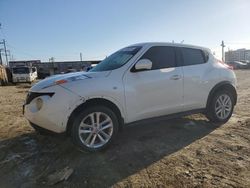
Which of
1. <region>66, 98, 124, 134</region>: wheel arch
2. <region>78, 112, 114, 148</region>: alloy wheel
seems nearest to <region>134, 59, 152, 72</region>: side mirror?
<region>66, 98, 124, 134</region>: wheel arch

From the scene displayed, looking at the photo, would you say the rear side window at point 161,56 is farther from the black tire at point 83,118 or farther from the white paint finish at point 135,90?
the black tire at point 83,118

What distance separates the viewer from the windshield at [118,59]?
192 inches

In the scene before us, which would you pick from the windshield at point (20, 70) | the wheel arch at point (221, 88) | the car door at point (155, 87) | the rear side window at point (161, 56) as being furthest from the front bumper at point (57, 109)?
the windshield at point (20, 70)

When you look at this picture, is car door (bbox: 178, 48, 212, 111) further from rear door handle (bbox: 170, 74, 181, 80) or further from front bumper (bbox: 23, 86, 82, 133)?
front bumper (bbox: 23, 86, 82, 133)

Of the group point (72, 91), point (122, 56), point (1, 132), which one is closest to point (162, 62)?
point (122, 56)

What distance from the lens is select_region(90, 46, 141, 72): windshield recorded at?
488 cm

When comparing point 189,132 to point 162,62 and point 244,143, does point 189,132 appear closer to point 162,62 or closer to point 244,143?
point 244,143

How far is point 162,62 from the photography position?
5.14m

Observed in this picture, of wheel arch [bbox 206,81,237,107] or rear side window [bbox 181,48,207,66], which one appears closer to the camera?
rear side window [bbox 181,48,207,66]

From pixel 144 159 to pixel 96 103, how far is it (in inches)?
45.9

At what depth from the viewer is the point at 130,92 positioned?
4586 millimetres

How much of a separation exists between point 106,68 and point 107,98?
32.0 inches

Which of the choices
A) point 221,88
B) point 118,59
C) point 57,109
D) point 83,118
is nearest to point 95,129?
point 83,118

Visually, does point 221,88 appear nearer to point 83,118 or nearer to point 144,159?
point 144,159
